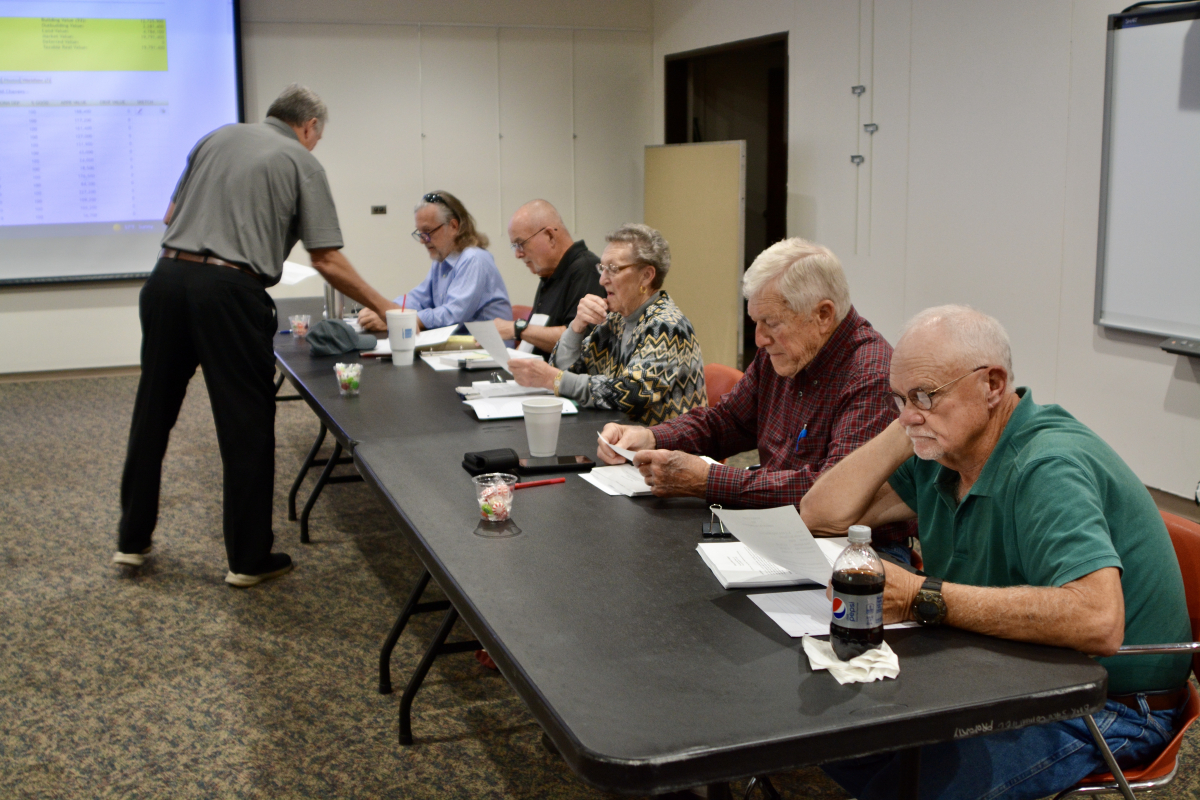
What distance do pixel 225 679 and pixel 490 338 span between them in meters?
1.21

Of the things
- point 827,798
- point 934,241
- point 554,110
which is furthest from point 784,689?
point 554,110

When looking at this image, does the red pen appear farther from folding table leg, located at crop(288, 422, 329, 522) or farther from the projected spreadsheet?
the projected spreadsheet

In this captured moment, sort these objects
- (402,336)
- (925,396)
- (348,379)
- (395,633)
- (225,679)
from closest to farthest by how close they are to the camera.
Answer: (925,396) < (395,633) < (225,679) < (348,379) < (402,336)

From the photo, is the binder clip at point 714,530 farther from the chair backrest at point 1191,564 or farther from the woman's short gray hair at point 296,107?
the woman's short gray hair at point 296,107

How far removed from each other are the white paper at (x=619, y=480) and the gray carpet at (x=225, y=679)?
28.2 inches

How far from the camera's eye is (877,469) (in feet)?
5.93

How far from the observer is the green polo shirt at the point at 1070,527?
143 cm

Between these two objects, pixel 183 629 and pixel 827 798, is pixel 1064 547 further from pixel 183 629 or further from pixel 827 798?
pixel 183 629

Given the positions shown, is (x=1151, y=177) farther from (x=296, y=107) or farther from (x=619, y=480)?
(x=296, y=107)

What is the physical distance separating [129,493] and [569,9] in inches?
242

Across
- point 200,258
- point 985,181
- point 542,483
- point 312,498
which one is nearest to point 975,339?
point 542,483

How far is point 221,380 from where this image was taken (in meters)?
3.19

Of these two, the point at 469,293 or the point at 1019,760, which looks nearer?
the point at 1019,760

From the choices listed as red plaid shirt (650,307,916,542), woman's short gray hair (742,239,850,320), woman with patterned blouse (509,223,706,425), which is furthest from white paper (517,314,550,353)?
woman's short gray hair (742,239,850,320)
